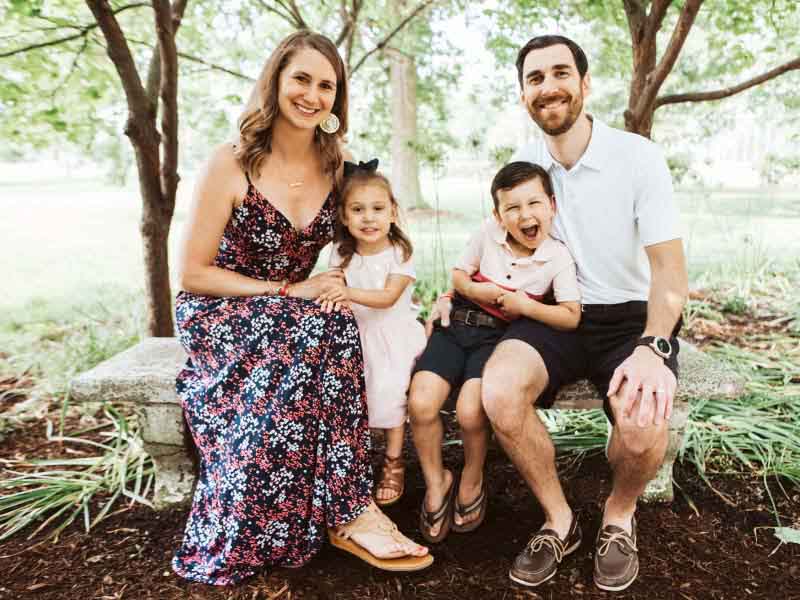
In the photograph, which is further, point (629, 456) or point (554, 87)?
point (554, 87)

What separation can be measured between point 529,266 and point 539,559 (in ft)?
3.56

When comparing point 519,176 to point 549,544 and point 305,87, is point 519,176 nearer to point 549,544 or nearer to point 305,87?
point 305,87

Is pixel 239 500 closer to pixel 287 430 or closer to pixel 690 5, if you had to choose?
pixel 287 430

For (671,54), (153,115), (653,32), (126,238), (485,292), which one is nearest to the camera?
(485,292)

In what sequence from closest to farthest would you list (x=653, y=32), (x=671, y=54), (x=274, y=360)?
(x=274, y=360), (x=671, y=54), (x=653, y=32)

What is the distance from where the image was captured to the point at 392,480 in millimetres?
2453

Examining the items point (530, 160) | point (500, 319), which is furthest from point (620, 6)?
point (500, 319)

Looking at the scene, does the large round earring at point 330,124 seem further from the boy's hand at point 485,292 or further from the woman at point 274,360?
the boy's hand at point 485,292

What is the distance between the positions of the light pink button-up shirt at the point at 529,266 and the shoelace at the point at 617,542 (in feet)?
2.80

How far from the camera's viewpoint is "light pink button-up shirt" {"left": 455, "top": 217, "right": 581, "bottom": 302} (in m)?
2.35

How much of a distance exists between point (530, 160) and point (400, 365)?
105 centimetres

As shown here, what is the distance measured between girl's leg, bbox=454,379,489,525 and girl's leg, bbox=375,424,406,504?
265 mm

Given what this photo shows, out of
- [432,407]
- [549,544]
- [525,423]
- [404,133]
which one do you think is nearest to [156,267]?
[432,407]

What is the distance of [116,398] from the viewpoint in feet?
7.72
